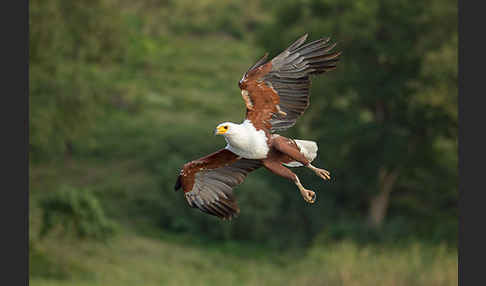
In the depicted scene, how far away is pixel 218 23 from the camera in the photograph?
4228 centimetres

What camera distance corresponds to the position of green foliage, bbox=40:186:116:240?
23.9 metres

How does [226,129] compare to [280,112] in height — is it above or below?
below

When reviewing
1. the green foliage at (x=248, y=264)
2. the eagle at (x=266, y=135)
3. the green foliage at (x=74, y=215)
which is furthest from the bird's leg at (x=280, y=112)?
the green foliage at (x=74, y=215)

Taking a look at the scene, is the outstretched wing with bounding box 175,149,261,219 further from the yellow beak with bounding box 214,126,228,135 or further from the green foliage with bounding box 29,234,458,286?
the green foliage with bounding box 29,234,458,286

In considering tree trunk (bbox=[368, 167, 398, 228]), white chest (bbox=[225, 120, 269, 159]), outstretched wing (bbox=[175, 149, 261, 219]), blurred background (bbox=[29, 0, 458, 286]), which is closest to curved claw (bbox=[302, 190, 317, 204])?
white chest (bbox=[225, 120, 269, 159])

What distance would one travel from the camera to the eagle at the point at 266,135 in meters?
6.53

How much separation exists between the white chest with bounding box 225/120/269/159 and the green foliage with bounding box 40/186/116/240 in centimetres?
1795

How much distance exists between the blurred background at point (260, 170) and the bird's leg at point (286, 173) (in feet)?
51.1

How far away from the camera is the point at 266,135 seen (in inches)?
264

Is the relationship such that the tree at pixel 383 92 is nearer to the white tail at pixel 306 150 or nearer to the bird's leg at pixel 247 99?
the white tail at pixel 306 150

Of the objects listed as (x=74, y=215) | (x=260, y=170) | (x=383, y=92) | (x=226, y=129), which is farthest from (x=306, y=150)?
(x=260, y=170)

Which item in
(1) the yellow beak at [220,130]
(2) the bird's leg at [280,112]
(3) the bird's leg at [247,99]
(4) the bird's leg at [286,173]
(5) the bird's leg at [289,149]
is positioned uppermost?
(3) the bird's leg at [247,99]

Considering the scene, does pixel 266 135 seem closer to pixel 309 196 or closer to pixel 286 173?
pixel 286 173

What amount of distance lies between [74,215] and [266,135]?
60.0ft
